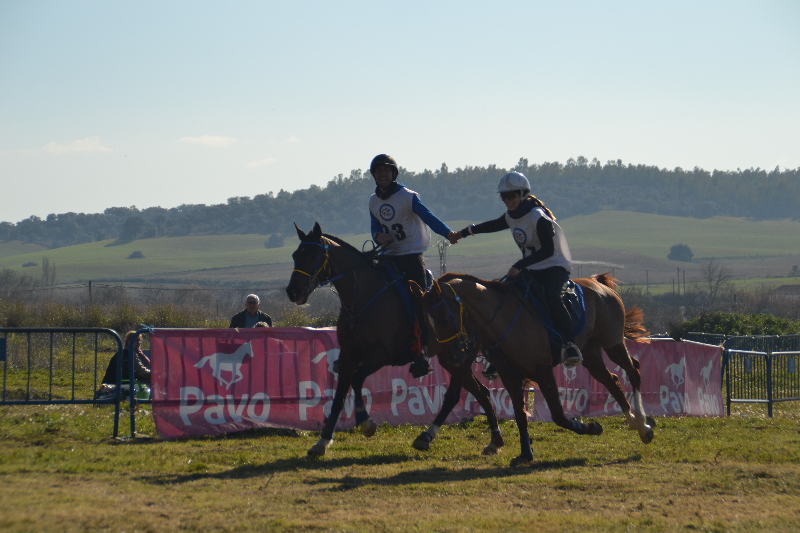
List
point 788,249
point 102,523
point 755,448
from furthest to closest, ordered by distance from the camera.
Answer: point 788,249, point 755,448, point 102,523

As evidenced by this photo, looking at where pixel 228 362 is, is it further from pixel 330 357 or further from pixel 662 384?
pixel 662 384

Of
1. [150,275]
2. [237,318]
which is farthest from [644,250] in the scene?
[237,318]

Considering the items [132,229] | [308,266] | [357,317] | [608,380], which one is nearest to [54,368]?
[308,266]

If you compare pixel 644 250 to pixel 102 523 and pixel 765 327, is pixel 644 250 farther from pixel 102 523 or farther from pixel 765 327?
pixel 102 523

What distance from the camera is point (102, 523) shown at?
5.32 m

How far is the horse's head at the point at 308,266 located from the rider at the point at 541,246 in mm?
1832

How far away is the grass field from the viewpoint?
5660 mm

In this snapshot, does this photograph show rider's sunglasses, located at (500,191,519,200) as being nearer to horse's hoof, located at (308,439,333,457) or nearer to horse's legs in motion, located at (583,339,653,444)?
horse's legs in motion, located at (583,339,653,444)

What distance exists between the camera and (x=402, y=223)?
32.1ft

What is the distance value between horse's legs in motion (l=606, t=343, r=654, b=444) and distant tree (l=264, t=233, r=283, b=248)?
6582 inches

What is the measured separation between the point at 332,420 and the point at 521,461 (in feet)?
6.81

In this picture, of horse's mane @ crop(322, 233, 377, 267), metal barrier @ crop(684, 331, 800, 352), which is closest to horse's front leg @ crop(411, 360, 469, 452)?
horse's mane @ crop(322, 233, 377, 267)

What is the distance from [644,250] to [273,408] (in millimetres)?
140377

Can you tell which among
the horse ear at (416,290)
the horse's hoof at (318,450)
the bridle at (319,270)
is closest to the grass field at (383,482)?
the horse's hoof at (318,450)
